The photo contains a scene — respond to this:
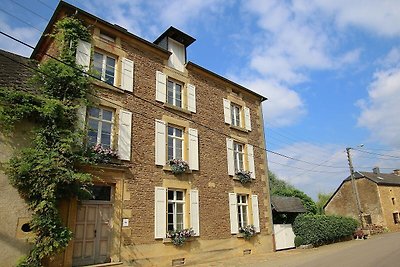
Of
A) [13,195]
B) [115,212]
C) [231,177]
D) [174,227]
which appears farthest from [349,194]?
[13,195]

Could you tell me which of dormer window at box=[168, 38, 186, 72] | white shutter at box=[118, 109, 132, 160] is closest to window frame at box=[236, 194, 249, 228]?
white shutter at box=[118, 109, 132, 160]

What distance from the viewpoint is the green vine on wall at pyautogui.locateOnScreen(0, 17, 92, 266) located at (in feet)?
25.5

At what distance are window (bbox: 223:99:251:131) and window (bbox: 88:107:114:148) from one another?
6506mm

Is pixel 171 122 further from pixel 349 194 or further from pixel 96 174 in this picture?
pixel 349 194

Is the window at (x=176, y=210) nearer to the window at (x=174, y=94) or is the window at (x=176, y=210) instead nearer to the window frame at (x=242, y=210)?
the window frame at (x=242, y=210)

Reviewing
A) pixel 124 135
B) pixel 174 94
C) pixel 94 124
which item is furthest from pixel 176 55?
pixel 94 124

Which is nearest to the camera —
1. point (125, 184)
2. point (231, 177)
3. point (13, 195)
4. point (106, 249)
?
point (13, 195)

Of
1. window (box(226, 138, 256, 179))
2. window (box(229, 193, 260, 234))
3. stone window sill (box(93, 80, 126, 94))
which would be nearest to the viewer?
stone window sill (box(93, 80, 126, 94))

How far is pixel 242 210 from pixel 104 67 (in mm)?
8951

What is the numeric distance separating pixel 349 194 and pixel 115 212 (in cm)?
3274

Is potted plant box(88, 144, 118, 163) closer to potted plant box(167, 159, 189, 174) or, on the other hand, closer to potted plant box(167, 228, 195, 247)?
potted plant box(167, 159, 189, 174)

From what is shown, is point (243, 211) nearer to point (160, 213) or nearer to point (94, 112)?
point (160, 213)

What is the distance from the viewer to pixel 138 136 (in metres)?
11.1

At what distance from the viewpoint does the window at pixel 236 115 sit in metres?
15.8
